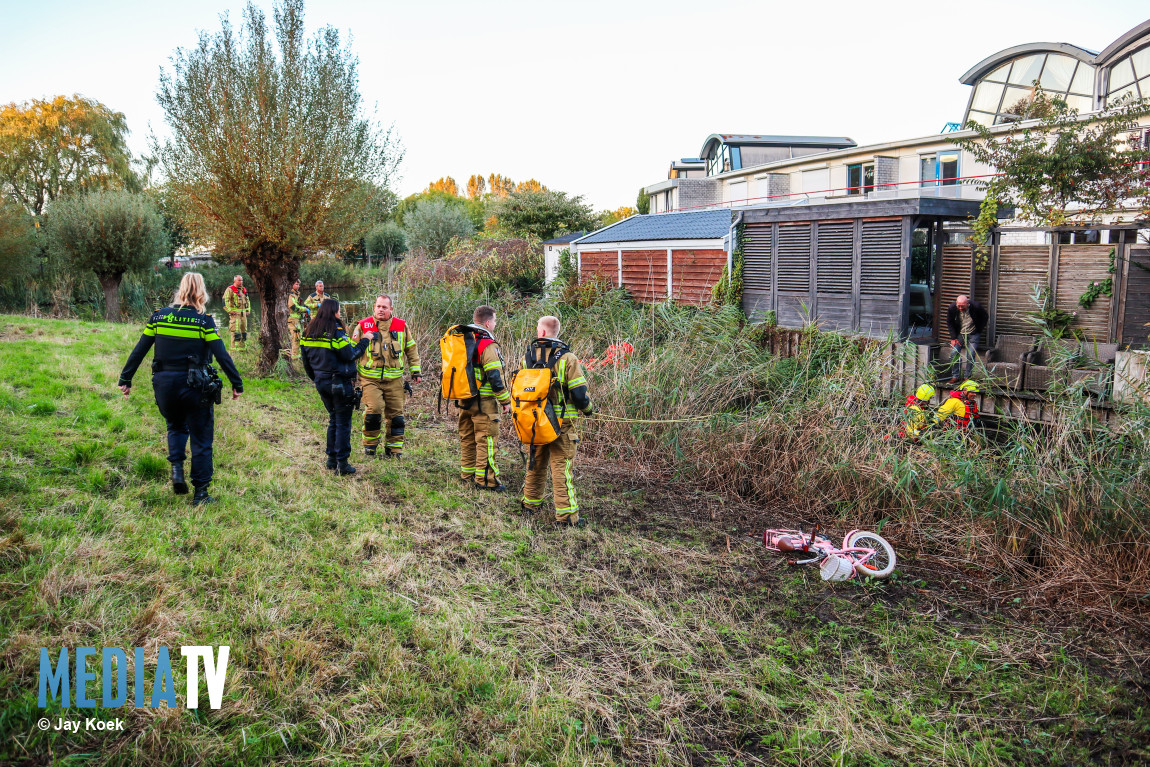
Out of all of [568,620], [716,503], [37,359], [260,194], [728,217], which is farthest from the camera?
[728,217]

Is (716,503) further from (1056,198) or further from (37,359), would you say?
(1056,198)

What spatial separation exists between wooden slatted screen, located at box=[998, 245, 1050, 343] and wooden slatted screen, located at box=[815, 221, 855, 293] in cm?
256

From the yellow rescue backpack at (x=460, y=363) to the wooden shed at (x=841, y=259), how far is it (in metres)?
6.85

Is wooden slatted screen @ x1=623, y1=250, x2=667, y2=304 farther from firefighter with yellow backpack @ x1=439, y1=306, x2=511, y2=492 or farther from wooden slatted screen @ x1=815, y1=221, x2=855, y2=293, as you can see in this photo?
firefighter with yellow backpack @ x1=439, y1=306, x2=511, y2=492

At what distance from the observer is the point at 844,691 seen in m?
A: 3.49

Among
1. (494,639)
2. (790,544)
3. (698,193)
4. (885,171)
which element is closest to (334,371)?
(494,639)

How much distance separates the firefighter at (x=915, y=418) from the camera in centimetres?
647

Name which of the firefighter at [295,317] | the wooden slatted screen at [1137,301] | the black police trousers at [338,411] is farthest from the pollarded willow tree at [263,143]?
the wooden slatted screen at [1137,301]

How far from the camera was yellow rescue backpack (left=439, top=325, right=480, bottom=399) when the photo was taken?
6344 mm

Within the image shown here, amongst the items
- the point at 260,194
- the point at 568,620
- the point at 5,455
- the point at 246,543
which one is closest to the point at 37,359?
the point at 260,194

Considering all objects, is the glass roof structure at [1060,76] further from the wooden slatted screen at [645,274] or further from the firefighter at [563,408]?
the firefighter at [563,408]

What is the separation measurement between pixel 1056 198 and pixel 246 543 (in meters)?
14.7

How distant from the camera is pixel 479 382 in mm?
6430

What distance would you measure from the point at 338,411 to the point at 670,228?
37.5ft
